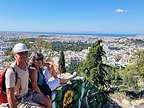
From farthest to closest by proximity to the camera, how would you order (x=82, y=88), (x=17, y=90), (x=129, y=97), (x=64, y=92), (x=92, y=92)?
→ (x=129, y=97) → (x=92, y=92) → (x=82, y=88) → (x=64, y=92) → (x=17, y=90)

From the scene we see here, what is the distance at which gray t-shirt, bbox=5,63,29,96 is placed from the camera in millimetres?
3432

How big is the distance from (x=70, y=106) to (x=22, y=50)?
11.4ft

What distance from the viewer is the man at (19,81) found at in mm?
3434

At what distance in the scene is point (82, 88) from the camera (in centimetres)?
732

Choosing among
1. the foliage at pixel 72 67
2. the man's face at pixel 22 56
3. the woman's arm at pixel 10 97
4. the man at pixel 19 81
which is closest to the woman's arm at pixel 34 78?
the man at pixel 19 81

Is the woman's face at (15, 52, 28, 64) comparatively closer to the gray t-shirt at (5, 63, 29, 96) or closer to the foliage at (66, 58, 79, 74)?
the gray t-shirt at (5, 63, 29, 96)

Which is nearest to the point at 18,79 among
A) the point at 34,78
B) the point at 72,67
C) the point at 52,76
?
the point at 34,78

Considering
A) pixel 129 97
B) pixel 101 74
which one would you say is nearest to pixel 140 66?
pixel 101 74

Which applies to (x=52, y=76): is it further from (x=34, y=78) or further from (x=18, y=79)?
(x=18, y=79)

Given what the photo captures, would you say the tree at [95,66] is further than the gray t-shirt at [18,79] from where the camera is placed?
Yes

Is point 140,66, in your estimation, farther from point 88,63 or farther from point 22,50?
point 22,50

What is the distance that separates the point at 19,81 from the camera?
11.9ft

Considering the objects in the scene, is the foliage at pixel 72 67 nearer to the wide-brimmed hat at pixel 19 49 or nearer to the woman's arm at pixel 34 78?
the woman's arm at pixel 34 78

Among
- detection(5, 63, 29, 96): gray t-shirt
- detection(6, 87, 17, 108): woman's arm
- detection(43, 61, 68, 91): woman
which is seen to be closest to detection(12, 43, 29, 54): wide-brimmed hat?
detection(5, 63, 29, 96): gray t-shirt
